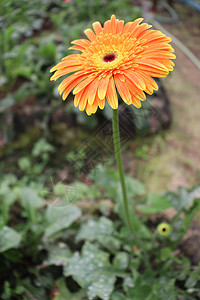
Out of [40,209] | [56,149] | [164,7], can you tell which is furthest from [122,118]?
[164,7]

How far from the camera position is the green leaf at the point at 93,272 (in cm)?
133

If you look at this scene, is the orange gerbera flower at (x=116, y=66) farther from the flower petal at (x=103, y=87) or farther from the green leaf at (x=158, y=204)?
the green leaf at (x=158, y=204)

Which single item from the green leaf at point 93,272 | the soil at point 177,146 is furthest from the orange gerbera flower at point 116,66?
the soil at point 177,146

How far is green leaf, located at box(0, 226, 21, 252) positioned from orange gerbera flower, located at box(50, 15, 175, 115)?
765mm

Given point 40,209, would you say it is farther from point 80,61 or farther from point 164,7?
point 164,7

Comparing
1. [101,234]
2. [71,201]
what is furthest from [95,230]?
[71,201]

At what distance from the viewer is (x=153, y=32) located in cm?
98

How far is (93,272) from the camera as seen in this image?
1408mm

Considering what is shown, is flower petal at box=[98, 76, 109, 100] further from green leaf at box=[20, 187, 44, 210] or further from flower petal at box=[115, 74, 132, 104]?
green leaf at box=[20, 187, 44, 210]

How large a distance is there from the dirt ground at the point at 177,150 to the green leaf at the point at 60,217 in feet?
1.94

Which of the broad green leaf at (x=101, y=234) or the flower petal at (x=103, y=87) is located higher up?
the flower petal at (x=103, y=87)

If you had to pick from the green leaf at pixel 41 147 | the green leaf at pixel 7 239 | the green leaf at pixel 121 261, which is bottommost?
the green leaf at pixel 121 261

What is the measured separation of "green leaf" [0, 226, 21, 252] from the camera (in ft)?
4.48

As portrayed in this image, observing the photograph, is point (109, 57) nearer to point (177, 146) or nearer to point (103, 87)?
point (103, 87)
